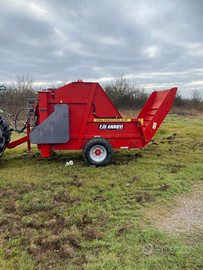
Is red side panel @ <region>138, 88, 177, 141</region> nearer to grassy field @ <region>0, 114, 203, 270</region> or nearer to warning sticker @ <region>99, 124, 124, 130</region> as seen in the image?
warning sticker @ <region>99, 124, 124, 130</region>

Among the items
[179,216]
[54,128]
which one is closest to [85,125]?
[54,128]

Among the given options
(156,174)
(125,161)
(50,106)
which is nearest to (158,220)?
(156,174)

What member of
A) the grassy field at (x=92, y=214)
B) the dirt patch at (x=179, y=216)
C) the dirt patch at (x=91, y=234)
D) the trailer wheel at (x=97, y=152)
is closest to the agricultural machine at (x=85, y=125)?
the trailer wheel at (x=97, y=152)

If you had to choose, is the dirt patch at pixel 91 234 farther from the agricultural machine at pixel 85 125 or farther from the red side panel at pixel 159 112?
Answer: the red side panel at pixel 159 112

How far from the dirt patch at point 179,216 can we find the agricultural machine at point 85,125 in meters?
2.16

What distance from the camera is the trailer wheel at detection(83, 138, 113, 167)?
5.06m

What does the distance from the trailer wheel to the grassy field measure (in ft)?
0.73

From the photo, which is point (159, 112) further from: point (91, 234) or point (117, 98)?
point (117, 98)

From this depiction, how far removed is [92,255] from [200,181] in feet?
9.82

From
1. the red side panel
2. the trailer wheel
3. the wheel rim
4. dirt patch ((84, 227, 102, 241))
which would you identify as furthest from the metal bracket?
dirt patch ((84, 227, 102, 241))

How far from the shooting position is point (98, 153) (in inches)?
205

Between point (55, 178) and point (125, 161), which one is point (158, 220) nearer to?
point (55, 178)

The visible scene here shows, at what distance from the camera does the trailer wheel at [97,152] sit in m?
5.06

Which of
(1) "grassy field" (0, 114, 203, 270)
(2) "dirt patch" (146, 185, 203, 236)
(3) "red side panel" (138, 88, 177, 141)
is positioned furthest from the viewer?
(3) "red side panel" (138, 88, 177, 141)
